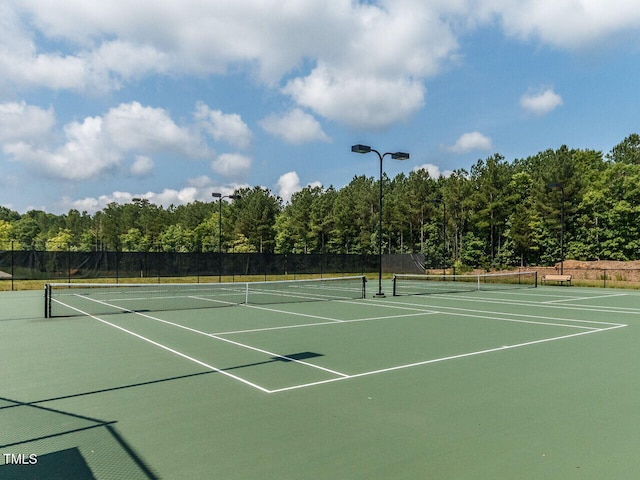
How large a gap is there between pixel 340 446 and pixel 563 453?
6.16 ft

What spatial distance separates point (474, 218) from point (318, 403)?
55037 mm

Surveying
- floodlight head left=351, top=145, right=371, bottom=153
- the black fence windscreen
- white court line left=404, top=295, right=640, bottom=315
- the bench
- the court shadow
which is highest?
floodlight head left=351, top=145, right=371, bottom=153

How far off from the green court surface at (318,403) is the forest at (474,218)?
87.4 ft

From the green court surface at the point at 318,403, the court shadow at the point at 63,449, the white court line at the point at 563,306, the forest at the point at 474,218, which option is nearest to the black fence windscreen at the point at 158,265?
the forest at the point at 474,218

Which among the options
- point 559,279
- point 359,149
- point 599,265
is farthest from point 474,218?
point 359,149

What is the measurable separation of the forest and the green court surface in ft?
87.4

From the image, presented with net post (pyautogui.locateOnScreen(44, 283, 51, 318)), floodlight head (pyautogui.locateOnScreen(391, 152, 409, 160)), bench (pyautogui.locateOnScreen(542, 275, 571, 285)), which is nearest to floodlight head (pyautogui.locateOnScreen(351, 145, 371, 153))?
floodlight head (pyautogui.locateOnScreen(391, 152, 409, 160))

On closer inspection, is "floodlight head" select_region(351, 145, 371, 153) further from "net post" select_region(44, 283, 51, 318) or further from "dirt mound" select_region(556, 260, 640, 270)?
"dirt mound" select_region(556, 260, 640, 270)

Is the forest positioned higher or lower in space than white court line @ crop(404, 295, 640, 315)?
higher

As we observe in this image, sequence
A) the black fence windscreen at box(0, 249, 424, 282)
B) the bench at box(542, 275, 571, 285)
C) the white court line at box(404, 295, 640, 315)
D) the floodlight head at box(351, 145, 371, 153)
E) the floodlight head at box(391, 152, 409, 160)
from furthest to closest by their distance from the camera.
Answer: the bench at box(542, 275, 571, 285), the black fence windscreen at box(0, 249, 424, 282), the floodlight head at box(391, 152, 409, 160), the floodlight head at box(351, 145, 371, 153), the white court line at box(404, 295, 640, 315)

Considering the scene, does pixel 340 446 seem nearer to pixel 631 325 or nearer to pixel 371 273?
pixel 631 325

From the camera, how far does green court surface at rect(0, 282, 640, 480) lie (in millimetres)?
3875

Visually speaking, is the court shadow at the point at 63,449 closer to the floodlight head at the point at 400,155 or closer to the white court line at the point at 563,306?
the white court line at the point at 563,306

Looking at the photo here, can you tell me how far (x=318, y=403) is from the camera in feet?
18.0
